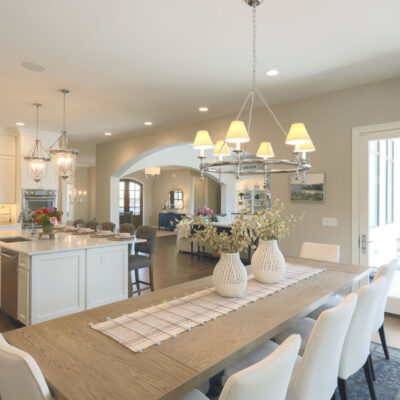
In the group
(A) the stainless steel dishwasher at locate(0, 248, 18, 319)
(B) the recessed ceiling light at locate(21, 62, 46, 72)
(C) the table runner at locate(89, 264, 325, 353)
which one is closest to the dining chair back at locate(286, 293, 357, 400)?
(C) the table runner at locate(89, 264, 325, 353)

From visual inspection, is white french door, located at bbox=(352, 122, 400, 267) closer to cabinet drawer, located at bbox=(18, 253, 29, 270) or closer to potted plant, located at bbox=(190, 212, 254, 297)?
potted plant, located at bbox=(190, 212, 254, 297)

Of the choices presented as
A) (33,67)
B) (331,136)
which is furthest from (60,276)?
(331,136)

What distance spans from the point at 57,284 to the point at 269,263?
236 centimetres

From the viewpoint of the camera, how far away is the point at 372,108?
3.80 meters

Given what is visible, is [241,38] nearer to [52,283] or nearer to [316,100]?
[316,100]

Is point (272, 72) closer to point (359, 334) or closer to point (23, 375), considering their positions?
point (359, 334)

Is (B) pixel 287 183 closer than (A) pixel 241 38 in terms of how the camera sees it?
No

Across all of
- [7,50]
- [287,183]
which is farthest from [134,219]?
[7,50]

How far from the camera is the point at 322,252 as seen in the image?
135 inches

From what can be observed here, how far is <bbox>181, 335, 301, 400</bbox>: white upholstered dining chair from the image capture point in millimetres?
908

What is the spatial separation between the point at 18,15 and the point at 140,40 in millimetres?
956

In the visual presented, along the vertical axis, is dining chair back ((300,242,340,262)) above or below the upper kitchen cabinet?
below

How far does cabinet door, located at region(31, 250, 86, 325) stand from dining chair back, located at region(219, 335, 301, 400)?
2869mm

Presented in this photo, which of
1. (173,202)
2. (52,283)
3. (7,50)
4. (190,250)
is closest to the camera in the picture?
(7,50)
